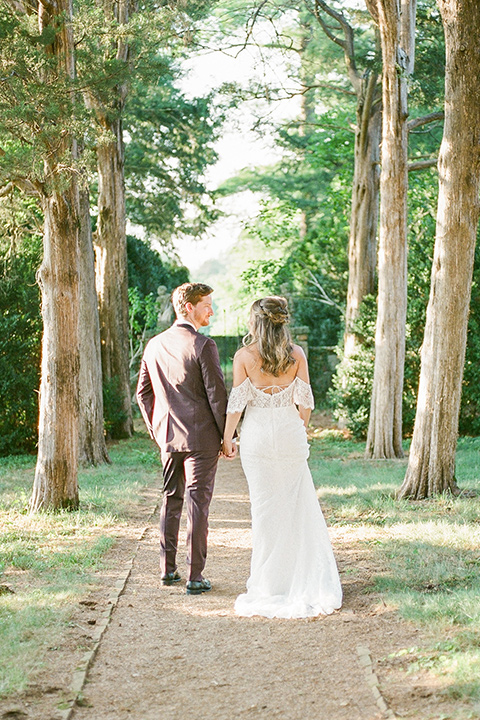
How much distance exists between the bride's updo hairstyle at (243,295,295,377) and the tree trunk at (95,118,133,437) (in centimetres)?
1175

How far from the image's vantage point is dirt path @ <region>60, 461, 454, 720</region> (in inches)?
153

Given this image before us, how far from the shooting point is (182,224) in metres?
24.1

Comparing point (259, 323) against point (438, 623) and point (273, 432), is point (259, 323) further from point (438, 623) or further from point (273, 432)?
point (438, 623)

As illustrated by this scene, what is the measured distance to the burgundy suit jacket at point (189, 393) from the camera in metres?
5.88

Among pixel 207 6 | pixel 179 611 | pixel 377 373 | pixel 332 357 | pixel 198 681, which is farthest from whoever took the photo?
pixel 332 357

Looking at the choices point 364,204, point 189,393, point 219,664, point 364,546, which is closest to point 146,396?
point 189,393

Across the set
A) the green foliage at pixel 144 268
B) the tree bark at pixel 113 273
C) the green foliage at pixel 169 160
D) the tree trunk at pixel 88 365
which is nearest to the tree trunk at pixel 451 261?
the tree trunk at pixel 88 365

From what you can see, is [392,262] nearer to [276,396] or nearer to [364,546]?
[364,546]

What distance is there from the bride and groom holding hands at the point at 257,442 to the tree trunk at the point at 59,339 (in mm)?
3151

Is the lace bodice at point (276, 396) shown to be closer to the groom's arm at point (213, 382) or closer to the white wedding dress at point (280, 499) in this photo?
the white wedding dress at point (280, 499)

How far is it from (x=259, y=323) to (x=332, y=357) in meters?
16.4

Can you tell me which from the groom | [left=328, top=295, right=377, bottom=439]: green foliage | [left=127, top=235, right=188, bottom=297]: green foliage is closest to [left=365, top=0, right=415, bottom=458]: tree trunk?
[left=328, top=295, right=377, bottom=439]: green foliage

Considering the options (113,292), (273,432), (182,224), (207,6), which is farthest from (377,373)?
(182,224)

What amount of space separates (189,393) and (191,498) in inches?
28.5
